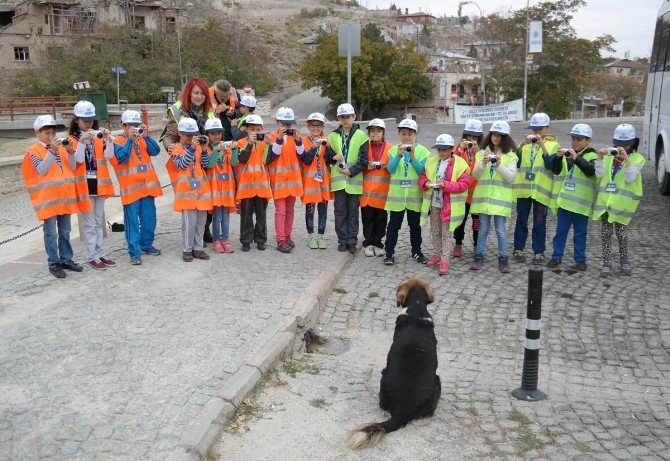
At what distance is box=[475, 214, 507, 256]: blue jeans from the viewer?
8.55 meters

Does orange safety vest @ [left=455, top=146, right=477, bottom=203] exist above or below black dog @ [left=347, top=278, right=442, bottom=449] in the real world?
above

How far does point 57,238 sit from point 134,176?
1204mm

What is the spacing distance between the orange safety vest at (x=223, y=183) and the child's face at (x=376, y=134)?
6.33 feet

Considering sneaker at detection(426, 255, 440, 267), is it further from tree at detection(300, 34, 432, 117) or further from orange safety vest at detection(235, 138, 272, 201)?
tree at detection(300, 34, 432, 117)

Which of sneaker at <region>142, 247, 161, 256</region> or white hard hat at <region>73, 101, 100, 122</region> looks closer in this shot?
white hard hat at <region>73, 101, 100, 122</region>

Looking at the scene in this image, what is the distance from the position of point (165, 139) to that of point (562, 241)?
553 cm

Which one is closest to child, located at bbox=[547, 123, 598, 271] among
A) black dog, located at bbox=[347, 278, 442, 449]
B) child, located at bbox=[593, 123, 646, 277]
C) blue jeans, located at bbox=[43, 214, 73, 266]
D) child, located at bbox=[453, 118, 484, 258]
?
child, located at bbox=[593, 123, 646, 277]

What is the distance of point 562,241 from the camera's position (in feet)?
28.9

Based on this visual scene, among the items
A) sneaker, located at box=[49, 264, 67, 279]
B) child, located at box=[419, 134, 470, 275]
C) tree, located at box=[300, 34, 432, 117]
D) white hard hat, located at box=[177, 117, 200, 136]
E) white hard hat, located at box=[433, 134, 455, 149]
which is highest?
tree, located at box=[300, 34, 432, 117]

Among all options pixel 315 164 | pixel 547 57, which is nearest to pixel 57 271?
pixel 315 164

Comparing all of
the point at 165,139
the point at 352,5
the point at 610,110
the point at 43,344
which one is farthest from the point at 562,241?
the point at 352,5

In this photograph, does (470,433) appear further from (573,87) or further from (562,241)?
(573,87)

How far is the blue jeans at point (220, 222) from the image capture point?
8961mm

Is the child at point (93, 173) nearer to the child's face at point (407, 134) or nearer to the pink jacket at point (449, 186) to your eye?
the child's face at point (407, 134)
